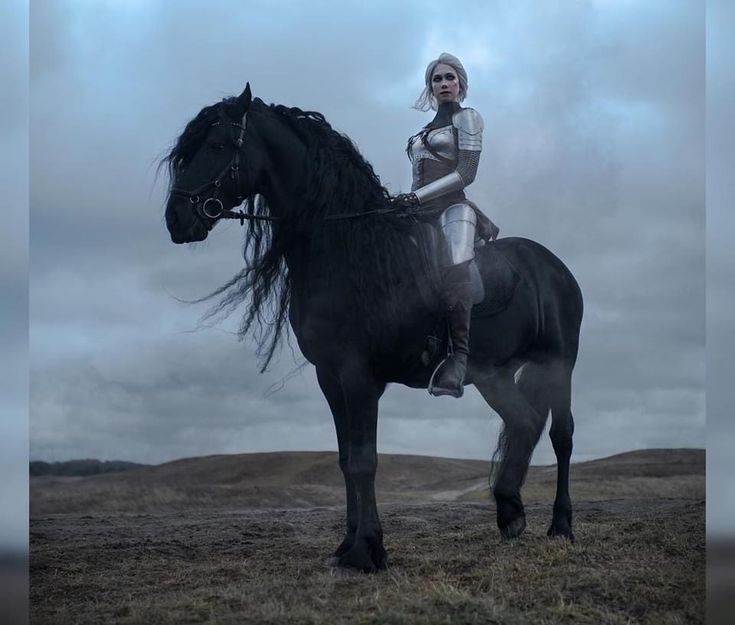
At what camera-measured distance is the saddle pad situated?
21.3 ft

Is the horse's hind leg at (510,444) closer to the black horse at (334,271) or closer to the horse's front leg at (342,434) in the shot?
the black horse at (334,271)

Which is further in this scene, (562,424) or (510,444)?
(562,424)

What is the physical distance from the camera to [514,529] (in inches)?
256

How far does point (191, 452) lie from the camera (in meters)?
6.37

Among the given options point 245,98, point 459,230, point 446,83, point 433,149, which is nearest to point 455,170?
point 433,149

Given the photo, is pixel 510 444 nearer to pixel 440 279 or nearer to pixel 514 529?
pixel 514 529

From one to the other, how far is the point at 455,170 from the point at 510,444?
5.66 feet

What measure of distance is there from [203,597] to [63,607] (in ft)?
2.89

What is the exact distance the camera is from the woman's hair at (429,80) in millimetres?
6504

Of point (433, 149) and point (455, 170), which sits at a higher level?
point (433, 149)

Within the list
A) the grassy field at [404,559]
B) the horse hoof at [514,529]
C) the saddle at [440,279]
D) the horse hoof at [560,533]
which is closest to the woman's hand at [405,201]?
the saddle at [440,279]

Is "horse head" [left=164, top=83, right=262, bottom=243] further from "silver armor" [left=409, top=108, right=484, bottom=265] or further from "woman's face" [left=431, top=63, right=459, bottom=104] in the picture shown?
"woman's face" [left=431, top=63, right=459, bottom=104]

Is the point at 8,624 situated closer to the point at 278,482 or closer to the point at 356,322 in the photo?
the point at 278,482

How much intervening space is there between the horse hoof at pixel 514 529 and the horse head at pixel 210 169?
2.56 meters
